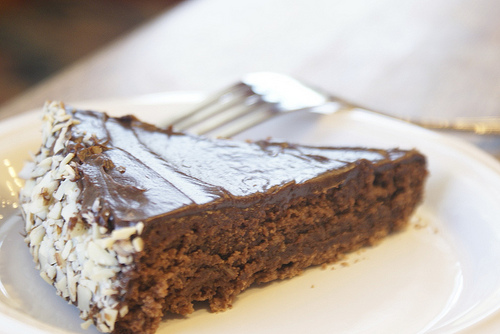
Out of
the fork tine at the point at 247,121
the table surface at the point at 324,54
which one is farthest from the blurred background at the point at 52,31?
the fork tine at the point at 247,121

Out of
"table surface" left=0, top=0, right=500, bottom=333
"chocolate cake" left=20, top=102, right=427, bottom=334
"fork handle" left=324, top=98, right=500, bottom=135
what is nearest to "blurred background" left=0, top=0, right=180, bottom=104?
"table surface" left=0, top=0, right=500, bottom=333

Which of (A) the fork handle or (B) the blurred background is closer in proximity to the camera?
(A) the fork handle

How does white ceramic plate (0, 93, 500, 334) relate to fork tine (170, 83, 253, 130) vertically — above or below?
below

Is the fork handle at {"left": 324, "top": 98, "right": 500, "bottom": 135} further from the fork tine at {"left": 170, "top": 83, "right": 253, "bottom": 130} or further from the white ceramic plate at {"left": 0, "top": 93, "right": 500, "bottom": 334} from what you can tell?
the fork tine at {"left": 170, "top": 83, "right": 253, "bottom": 130}

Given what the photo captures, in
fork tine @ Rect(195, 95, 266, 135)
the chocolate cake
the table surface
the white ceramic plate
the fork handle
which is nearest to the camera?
the chocolate cake

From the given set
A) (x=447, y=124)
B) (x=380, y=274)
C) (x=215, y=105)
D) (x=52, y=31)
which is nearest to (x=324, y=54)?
(x=447, y=124)

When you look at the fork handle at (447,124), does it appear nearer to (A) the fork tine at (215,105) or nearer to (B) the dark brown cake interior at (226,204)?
(A) the fork tine at (215,105)

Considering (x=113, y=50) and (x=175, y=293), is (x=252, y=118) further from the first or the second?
(x=113, y=50)

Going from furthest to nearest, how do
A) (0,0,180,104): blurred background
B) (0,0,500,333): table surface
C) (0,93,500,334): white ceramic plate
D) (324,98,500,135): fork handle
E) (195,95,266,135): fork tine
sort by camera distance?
1. (0,0,180,104): blurred background
2. (0,0,500,333): table surface
3. (324,98,500,135): fork handle
4. (195,95,266,135): fork tine
5. (0,93,500,334): white ceramic plate
